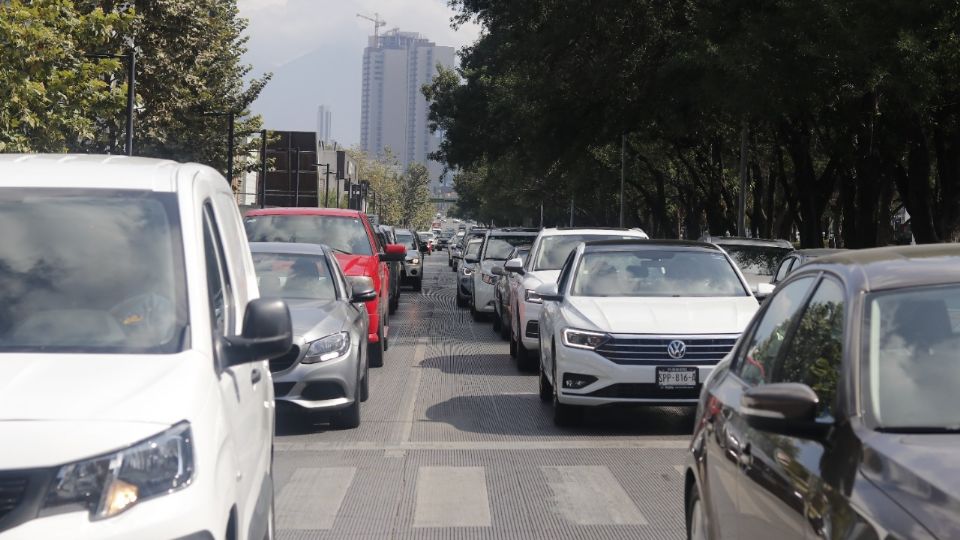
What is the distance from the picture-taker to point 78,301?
459 cm

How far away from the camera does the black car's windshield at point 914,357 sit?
393 cm

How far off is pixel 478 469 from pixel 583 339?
218 centimetres

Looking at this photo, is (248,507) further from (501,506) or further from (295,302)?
(295,302)

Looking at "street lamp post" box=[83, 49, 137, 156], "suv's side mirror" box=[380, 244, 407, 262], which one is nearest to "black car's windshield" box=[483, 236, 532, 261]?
"suv's side mirror" box=[380, 244, 407, 262]

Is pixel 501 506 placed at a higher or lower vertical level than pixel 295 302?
lower

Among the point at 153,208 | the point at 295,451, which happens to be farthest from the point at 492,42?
the point at 153,208

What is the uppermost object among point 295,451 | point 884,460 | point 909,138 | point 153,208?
point 909,138

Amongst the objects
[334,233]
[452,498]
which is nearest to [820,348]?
[452,498]

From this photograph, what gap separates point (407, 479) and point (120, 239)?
4.88 meters

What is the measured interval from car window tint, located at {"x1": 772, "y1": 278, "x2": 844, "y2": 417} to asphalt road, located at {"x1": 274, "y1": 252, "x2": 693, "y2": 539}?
2.96 meters

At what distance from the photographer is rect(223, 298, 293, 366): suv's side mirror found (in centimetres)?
457

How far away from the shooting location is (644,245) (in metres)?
13.2

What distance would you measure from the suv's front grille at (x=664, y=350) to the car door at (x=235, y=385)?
607 centimetres

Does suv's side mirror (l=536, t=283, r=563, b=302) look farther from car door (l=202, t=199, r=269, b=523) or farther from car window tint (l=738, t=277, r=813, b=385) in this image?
car door (l=202, t=199, r=269, b=523)
